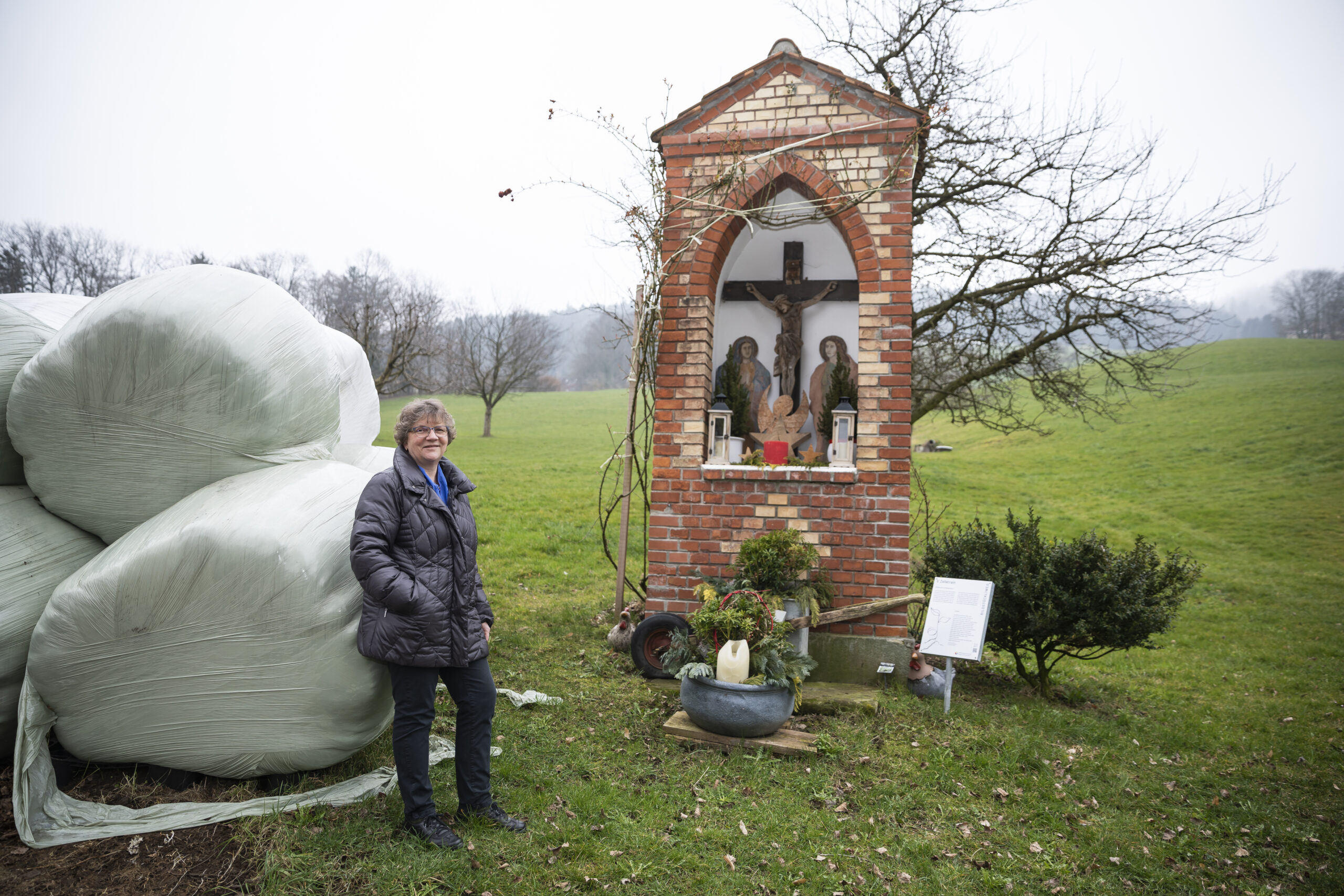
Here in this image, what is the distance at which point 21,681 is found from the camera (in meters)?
3.31

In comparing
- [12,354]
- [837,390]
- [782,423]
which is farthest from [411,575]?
[837,390]

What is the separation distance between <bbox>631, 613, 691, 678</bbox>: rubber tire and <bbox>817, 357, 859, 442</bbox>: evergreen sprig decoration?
2.24 metres

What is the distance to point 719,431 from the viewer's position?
600cm

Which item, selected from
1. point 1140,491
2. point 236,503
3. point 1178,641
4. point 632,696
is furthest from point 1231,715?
point 1140,491

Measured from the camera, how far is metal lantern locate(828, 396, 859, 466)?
18.8 ft

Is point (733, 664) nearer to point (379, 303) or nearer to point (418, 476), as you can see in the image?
point (418, 476)

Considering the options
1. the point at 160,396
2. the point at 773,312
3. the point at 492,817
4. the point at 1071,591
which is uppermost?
the point at 773,312

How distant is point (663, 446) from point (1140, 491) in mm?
15914

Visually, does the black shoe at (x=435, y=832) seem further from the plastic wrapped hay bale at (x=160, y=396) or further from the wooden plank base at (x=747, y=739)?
the plastic wrapped hay bale at (x=160, y=396)

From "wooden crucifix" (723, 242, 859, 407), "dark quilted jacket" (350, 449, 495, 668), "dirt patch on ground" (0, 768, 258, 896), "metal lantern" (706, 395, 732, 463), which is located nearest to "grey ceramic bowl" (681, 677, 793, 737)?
"dark quilted jacket" (350, 449, 495, 668)

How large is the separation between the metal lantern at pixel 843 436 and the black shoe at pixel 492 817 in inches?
135

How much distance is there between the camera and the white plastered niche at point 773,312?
6.73 meters

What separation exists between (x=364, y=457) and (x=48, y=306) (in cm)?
175

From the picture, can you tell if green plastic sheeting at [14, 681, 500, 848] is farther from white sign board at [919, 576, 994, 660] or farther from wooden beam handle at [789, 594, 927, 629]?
white sign board at [919, 576, 994, 660]
